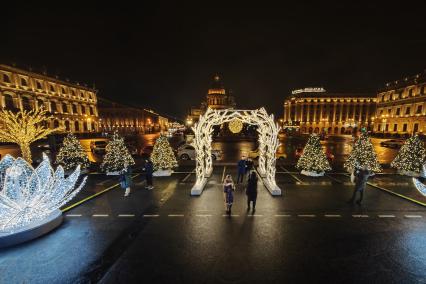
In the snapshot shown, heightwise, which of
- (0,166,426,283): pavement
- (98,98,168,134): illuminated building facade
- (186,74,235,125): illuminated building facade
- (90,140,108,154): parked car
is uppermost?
(186,74,235,125): illuminated building facade

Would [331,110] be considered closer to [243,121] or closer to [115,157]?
[243,121]

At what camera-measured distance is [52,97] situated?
58.6m

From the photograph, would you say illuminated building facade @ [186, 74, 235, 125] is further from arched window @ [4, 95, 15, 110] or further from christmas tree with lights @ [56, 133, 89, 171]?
christmas tree with lights @ [56, 133, 89, 171]

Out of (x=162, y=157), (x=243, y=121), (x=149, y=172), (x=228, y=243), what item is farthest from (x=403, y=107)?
(x=228, y=243)

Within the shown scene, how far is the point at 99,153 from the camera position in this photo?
2672 cm

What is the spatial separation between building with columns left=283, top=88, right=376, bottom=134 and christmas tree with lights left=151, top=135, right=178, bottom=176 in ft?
300

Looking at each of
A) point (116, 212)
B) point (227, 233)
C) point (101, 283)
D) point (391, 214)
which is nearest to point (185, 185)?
point (116, 212)

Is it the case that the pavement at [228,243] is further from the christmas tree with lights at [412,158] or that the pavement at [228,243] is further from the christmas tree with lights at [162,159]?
the christmas tree with lights at [412,158]

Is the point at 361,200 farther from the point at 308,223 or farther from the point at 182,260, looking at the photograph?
the point at 182,260

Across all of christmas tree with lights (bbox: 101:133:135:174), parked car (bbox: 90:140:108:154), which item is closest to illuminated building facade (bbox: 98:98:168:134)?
parked car (bbox: 90:140:108:154)

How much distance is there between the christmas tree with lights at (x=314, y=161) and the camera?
14359mm

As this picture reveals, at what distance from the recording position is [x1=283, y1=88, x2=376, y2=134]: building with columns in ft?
304

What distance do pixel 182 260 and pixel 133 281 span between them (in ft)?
4.23

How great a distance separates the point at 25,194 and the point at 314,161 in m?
15.5
